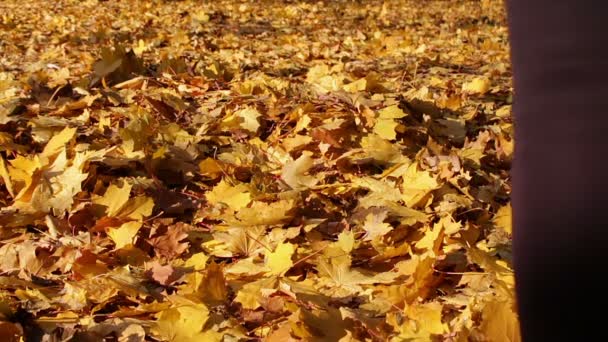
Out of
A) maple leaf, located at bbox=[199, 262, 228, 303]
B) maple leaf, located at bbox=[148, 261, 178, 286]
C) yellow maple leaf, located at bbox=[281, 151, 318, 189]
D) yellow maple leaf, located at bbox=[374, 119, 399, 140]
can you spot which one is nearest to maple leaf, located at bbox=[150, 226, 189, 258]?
maple leaf, located at bbox=[148, 261, 178, 286]

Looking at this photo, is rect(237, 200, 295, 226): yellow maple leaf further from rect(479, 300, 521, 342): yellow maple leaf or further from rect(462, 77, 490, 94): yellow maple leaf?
rect(462, 77, 490, 94): yellow maple leaf

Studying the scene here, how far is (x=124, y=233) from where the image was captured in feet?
4.68

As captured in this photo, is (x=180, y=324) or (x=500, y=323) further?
(x=180, y=324)

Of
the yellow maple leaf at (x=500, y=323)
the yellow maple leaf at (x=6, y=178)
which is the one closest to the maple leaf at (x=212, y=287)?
the yellow maple leaf at (x=500, y=323)

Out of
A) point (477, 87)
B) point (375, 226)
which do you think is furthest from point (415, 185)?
point (477, 87)

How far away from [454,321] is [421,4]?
7.45 m

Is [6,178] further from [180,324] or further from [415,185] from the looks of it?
[415,185]

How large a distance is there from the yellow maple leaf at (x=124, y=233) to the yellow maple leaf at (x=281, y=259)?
0.32 m

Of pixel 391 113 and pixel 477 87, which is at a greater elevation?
pixel 391 113

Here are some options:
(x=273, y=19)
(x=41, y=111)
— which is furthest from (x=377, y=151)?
(x=273, y=19)

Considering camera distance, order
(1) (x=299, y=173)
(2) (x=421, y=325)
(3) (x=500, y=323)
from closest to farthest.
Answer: (3) (x=500, y=323)
(2) (x=421, y=325)
(1) (x=299, y=173)

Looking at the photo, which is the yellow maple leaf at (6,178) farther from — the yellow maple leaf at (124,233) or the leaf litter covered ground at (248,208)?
the yellow maple leaf at (124,233)

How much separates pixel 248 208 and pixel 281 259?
191 mm

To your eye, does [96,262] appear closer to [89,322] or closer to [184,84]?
[89,322]
